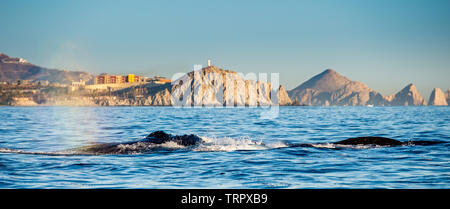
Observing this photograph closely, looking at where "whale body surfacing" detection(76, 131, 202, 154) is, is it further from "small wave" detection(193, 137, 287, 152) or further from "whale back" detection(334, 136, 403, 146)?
"whale back" detection(334, 136, 403, 146)

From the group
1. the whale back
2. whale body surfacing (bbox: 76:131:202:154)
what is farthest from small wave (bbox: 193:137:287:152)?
the whale back

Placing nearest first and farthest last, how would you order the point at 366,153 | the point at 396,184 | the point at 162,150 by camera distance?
1. the point at 396,184
2. the point at 366,153
3. the point at 162,150

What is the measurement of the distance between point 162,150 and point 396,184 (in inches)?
430

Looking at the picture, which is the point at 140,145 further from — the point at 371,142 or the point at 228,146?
the point at 371,142

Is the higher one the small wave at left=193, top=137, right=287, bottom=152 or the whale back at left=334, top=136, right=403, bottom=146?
the whale back at left=334, top=136, right=403, bottom=146

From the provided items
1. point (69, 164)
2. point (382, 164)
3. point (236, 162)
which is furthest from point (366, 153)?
point (69, 164)

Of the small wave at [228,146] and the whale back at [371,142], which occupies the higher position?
the whale back at [371,142]

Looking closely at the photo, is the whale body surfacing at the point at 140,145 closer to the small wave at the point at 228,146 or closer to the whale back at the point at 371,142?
the small wave at the point at 228,146

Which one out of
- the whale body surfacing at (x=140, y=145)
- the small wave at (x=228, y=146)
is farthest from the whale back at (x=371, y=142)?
the whale body surfacing at (x=140, y=145)

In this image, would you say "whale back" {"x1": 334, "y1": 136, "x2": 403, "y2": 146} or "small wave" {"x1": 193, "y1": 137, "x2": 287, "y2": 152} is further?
"whale back" {"x1": 334, "y1": 136, "x2": 403, "y2": 146}
